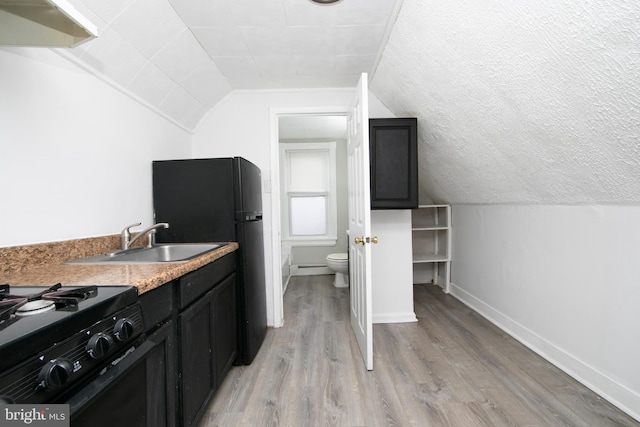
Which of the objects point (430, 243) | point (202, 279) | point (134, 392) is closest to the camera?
point (134, 392)

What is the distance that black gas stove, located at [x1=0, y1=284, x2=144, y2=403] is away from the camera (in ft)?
1.81

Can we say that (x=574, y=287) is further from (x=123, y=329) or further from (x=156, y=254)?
(x=156, y=254)

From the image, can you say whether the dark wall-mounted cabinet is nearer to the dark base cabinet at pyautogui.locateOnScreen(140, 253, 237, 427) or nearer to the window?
the dark base cabinet at pyautogui.locateOnScreen(140, 253, 237, 427)

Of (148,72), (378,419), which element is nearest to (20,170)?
(148,72)

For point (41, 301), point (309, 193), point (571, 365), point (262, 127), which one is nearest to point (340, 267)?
point (309, 193)

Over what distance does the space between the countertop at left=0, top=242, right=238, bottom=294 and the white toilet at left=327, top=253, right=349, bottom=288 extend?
2.48 m

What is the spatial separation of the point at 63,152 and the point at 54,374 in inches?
44.5

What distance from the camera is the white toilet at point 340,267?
3.61 metres

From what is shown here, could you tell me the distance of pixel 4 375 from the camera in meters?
0.52

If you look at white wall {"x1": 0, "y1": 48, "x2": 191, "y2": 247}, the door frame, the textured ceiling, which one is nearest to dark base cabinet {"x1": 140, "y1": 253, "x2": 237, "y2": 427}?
white wall {"x1": 0, "y1": 48, "x2": 191, "y2": 247}

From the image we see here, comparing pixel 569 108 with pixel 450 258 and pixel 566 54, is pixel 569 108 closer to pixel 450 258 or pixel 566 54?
pixel 566 54

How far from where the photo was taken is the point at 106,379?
2.43 feet

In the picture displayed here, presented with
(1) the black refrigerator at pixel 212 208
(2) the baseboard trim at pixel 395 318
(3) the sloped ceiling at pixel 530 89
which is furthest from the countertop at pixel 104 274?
(2) the baseboard trim at pixel 395 318

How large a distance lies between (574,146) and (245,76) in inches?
89.7
